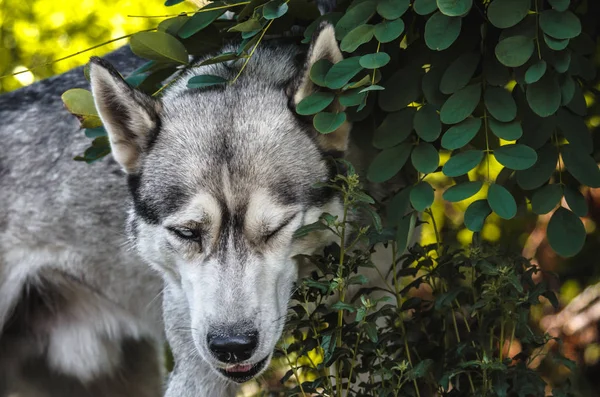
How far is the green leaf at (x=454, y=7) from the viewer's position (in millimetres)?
2715

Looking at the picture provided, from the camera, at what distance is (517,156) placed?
113 inches

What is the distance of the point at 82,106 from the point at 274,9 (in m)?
0.90

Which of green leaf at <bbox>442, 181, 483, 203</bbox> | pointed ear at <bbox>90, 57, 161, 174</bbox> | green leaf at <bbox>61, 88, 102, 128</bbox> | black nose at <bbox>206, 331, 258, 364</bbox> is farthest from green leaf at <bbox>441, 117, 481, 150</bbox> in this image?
green leaf at <bbox>61, 88, 102, 128</bbox>

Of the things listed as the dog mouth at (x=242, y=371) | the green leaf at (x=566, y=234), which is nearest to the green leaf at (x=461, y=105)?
the green leaf at (x=566, y=234)

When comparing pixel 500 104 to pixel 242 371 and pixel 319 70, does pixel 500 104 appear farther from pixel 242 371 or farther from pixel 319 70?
pixel 242 371

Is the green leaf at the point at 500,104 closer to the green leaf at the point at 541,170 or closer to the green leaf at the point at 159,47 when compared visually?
the green leaf at the point at 541,170

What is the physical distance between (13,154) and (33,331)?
41.3 inches

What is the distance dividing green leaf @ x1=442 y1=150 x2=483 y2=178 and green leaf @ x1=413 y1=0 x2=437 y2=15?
0.49 m

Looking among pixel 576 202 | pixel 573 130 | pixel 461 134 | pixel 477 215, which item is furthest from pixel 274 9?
pixel 576 202

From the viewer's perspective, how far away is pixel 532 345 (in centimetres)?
326

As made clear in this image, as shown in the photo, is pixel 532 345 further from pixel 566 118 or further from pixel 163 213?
pixel 163 213

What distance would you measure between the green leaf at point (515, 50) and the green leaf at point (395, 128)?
0.44m

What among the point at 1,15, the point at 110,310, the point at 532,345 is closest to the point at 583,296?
the point at 532,345

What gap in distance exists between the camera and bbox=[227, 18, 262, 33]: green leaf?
10.1ft
